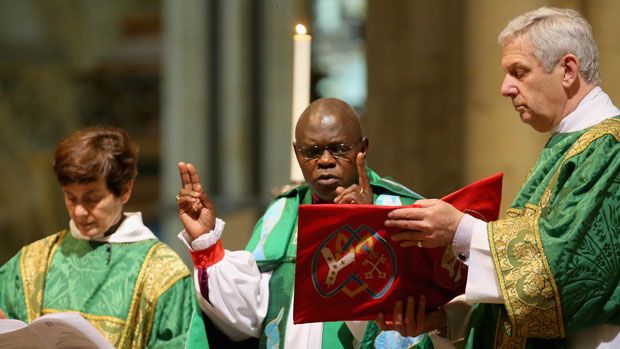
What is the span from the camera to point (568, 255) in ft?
13.8

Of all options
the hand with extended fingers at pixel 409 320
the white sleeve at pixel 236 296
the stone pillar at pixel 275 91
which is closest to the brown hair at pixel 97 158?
the white sleeve at pixel 236 296

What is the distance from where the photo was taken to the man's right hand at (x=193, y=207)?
189 inches

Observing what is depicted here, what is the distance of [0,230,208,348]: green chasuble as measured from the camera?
5188mm

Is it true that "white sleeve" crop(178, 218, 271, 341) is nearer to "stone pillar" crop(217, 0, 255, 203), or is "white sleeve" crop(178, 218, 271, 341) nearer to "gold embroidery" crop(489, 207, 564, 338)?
"gold embroidery" crop(489, 207, 564, 338)

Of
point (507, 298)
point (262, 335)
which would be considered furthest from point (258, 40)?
point (507, 298)

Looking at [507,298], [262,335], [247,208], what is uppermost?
[507,298]

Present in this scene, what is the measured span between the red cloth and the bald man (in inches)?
11.8

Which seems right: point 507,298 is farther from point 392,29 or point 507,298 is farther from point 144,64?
point 144,64

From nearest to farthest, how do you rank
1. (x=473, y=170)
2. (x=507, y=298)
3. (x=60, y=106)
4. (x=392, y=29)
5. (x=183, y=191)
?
(x=507, y=298) < (x=183, y=191) < (x=473, y=170) < (x=392, y=29) < (x=60, y=106)

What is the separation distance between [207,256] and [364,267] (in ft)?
2.14

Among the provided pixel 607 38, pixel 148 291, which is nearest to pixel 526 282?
pixel 148 291

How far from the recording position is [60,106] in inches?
467

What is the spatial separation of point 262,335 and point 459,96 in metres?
2.38

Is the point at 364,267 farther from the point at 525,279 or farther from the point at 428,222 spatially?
the point at 525,279
